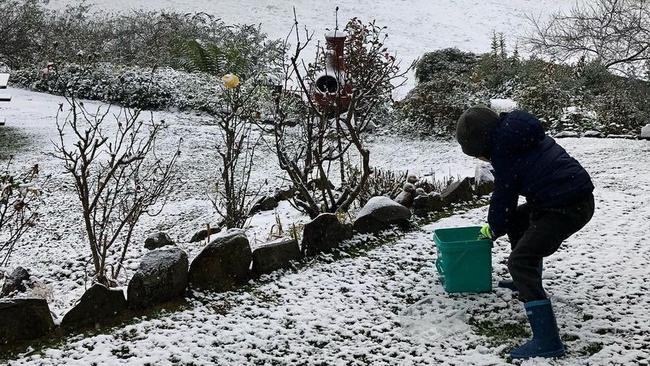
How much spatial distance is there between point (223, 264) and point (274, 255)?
0.40 meters

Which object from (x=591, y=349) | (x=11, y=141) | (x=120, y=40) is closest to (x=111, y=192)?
(x=591, y=349)

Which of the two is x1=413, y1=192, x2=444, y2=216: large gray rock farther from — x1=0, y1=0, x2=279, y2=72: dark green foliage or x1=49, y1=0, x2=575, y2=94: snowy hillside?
x1=49, y1=0, x2=575, y2=94: snowy hillside

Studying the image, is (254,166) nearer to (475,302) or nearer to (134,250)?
(134,250)

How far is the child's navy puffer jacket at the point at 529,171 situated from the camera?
278 cm

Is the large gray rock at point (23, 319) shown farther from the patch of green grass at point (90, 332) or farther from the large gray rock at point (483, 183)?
the large gray rock at point (483, 183)

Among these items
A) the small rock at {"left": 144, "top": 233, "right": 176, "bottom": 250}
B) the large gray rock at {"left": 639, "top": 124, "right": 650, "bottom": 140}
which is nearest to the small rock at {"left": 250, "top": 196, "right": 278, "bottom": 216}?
the small rock at {"left": 144, "top": 233, "right": 176, "bottom": 250}

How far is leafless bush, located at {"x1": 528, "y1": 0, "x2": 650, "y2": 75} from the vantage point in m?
9.22

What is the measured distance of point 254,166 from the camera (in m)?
8.08

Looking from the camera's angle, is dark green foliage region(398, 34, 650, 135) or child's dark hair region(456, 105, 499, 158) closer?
child's dark hair region(456, 105, 499, 158)

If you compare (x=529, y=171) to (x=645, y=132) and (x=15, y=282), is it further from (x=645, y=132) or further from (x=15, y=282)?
(x=645, y=132)

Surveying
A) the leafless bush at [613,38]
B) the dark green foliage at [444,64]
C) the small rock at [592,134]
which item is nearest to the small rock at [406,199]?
the small rock at [592,134]

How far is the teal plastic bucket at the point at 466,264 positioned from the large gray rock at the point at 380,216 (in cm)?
106

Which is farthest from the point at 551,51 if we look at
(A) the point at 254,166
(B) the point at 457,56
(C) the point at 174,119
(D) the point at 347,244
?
(D) the point at 347,244

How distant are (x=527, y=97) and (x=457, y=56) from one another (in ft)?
8.96
